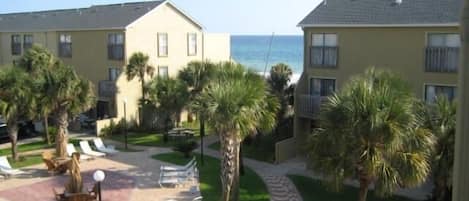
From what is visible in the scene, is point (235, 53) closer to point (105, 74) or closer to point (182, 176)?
point (105, 74)

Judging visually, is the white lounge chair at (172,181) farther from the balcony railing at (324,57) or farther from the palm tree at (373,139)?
the balcony railing at (324,57)

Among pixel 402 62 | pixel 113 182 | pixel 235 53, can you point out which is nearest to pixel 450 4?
pixel 402 62

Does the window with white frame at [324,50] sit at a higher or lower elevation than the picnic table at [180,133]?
higher

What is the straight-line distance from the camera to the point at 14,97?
963 inches

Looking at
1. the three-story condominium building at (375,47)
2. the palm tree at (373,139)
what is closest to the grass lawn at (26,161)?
the three-story condominium building at (375,47)

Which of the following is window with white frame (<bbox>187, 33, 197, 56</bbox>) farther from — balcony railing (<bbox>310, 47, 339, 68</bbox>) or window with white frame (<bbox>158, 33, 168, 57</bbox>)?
balcony railing (<bbox>310, 47, 339, 68</bbox>)

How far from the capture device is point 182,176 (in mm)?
20875

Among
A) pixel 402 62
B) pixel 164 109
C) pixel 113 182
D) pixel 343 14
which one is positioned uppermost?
pixel 343 14

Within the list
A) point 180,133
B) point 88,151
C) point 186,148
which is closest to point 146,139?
point 180,133

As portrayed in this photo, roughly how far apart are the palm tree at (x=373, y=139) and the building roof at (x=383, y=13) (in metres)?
8.81

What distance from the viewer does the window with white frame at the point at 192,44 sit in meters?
40.4

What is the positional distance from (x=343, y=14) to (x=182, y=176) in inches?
475

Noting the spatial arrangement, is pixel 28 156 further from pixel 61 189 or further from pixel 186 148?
pixel 186 148

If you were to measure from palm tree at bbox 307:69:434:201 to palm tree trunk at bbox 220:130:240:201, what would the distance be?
107 inches
